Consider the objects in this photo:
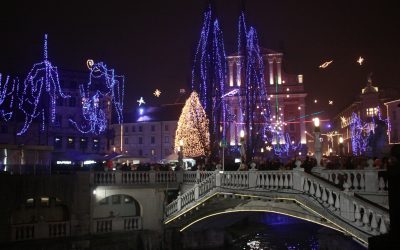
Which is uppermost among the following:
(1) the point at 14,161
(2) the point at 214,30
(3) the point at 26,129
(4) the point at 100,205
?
(2) the point at 214,30

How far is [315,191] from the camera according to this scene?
18.6m

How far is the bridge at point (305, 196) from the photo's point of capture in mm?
15875

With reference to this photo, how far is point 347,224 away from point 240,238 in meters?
22.2

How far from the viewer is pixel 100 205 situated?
34719 millimetres

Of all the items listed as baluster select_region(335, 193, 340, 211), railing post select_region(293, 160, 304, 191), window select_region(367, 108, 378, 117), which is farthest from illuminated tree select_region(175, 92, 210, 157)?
window select_region(367, 108, 378, 117)

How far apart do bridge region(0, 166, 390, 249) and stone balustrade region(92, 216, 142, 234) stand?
0.06 meters

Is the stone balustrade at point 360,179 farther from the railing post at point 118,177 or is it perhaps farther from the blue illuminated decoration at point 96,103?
the blue illuminated decoration at point 96,103

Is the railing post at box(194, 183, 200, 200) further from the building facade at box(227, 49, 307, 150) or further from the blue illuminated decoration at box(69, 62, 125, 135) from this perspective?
the building facade at box(227, 49, 307, 150)

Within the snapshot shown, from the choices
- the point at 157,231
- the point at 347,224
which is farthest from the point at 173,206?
the point at 347,224

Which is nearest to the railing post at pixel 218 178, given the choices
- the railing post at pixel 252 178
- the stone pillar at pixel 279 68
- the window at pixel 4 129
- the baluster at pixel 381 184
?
the railing post at pixel 252 178

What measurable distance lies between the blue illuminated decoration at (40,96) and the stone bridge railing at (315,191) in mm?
32380

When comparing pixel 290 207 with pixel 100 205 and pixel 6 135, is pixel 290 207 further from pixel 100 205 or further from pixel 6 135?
pixel 6 135

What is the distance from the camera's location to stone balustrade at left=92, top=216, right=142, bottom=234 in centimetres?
3133

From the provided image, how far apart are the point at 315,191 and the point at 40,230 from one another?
1807 cm
